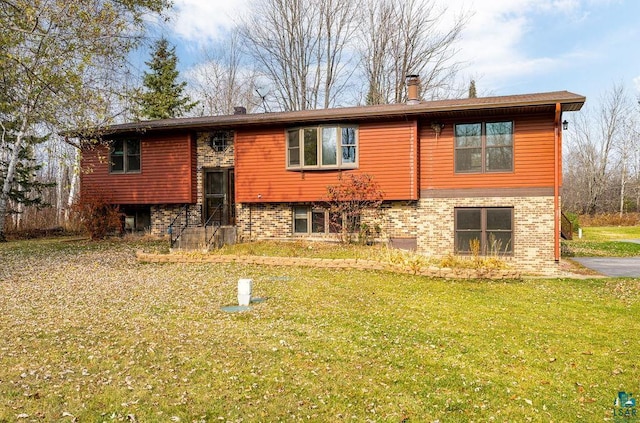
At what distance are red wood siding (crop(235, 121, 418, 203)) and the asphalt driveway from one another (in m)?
5.44

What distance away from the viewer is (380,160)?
13.8m

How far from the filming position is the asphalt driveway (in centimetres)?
1082

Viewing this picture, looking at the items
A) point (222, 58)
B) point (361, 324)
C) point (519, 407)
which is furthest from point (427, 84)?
point (519, 407)

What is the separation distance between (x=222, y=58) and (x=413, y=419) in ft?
117

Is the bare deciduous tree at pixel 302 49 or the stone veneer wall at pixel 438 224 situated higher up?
the bare deciduous tree at pixel 302 49

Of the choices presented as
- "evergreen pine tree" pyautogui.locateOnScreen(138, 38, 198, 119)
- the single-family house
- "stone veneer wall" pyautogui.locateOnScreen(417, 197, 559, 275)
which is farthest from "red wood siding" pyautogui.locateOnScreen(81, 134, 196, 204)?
"evergreen pine tree" pyautogui.locateOnScreen(138, 38, 198, 119)

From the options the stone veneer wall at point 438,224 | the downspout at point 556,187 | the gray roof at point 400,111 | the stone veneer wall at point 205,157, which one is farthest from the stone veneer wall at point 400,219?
the stone veneer wall at point 205,157

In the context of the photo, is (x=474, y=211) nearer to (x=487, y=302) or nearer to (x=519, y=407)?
(x=487, y=302)

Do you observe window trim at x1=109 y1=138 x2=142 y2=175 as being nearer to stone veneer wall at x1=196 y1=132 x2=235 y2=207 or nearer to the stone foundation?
stone veneer wall at x1=196 y1=132 x2=235 y2=207

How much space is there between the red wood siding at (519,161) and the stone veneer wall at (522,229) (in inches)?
18.8

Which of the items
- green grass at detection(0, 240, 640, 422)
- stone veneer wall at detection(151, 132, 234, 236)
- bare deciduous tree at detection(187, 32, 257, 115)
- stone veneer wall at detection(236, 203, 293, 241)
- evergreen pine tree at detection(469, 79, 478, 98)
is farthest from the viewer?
bare deciduous tree at detection(187, 32, 257, 115)

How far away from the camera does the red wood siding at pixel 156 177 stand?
15875mm

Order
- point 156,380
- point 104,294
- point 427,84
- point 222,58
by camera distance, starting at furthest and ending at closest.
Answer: point 222,58
point 427,84
point 104,294
point 156,380

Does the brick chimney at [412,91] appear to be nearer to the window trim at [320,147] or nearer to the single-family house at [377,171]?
the single-family house at [377,171]
